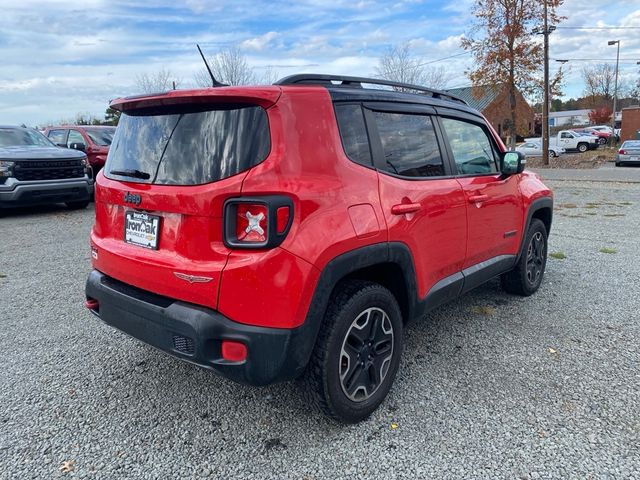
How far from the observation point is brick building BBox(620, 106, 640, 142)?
38.1 metres

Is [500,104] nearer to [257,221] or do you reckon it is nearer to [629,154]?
[629,154]

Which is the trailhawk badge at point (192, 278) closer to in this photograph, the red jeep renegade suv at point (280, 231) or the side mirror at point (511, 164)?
the red jeep renegade suv at point (280, 231)

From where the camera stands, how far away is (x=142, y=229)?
2582mm

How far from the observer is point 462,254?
3410 millimetres

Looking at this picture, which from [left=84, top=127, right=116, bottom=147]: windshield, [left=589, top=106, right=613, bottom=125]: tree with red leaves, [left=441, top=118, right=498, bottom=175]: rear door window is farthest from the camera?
[left=589, top=106, right=613, bottom=125]: tree with red leaves

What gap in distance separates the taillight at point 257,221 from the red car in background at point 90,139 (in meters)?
10.4

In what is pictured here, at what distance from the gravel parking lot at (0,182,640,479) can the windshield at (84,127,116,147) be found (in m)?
8.56

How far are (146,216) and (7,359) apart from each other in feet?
6.16

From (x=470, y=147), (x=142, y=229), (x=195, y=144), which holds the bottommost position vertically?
(x=142, y=229)

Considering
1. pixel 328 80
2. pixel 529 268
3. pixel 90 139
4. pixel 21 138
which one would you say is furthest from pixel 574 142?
pixel 328 80

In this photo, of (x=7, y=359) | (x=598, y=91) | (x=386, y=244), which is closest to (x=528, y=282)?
(x=386, y=244)

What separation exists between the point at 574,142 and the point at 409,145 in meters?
37.2

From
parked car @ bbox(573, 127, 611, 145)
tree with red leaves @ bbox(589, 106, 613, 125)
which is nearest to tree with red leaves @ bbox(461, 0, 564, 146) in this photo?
parked car @ bbox(573, 127, 611, 145)

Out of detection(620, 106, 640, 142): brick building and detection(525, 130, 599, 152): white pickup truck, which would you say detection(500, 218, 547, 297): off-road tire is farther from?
detection(620, 106, 640, 142): brick building
